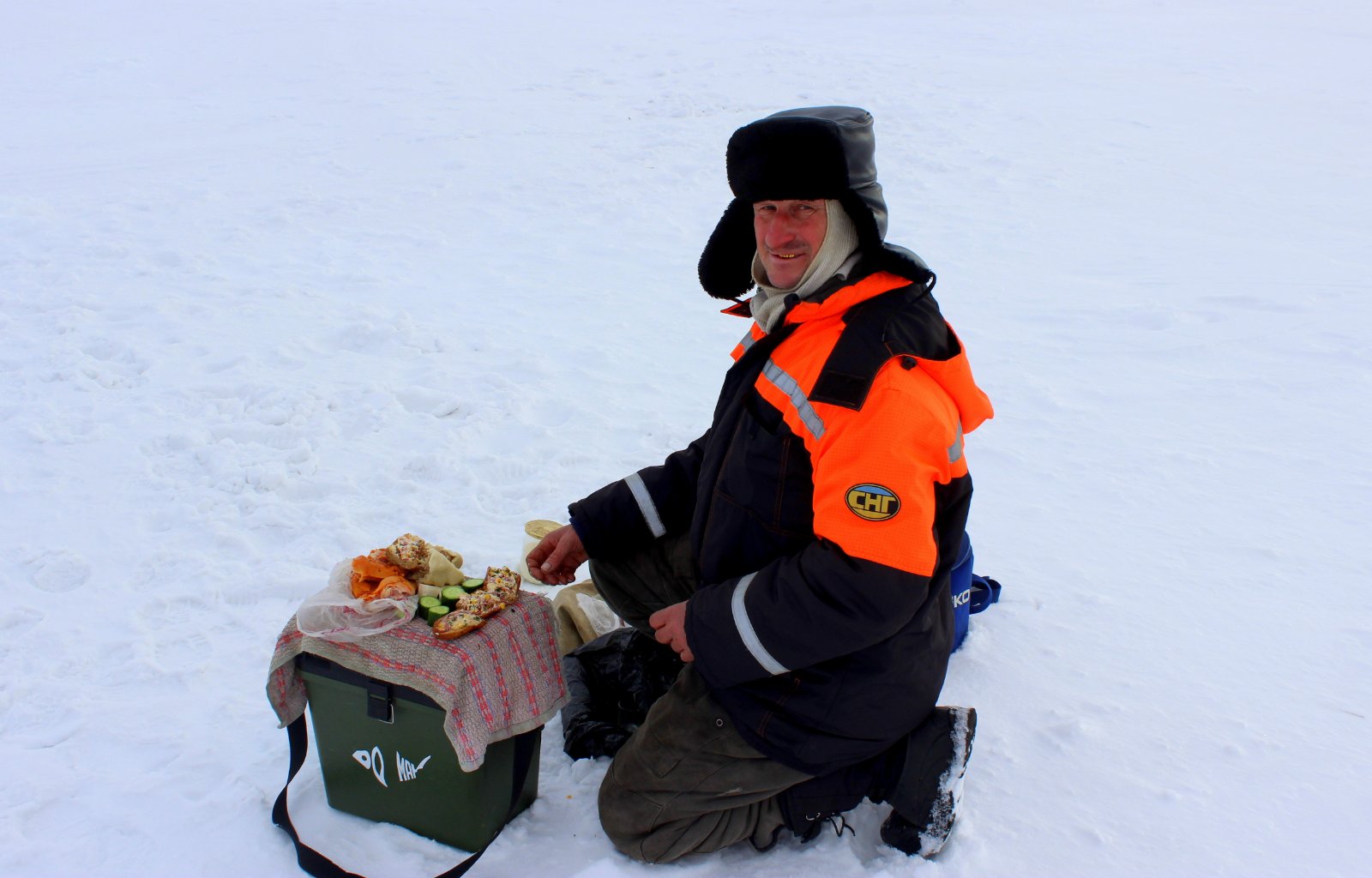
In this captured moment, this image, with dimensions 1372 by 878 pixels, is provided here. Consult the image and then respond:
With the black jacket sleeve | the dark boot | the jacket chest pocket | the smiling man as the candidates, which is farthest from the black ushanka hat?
the dark boot

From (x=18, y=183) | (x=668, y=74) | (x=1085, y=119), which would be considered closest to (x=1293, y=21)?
(x=1085, y=119)

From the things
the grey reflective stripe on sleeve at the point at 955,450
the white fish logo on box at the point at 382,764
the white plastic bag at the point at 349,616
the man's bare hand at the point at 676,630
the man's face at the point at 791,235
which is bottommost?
the white fish logo on box at the point at 382,764

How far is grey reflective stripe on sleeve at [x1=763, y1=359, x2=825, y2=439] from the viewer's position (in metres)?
2.02

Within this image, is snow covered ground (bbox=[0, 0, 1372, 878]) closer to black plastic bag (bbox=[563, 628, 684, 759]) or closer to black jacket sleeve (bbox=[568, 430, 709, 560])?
black plastic bag (bbox=[563, 628, 684, 759])

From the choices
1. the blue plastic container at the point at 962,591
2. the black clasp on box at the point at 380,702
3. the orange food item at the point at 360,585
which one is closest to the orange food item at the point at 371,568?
the orange food item at the point at 360,585

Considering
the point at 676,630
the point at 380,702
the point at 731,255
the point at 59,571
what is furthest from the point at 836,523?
the point at 59,571

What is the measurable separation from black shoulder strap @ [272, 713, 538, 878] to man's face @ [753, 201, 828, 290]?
1182 millimetres

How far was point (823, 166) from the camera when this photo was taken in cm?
207

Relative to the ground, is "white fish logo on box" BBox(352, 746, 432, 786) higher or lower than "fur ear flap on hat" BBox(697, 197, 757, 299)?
lower

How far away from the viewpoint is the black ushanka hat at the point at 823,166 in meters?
2.06

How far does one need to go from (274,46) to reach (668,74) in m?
4.94

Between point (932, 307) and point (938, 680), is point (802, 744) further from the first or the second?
point (932, 307)

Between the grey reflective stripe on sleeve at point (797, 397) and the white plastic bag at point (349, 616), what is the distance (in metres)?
0.92

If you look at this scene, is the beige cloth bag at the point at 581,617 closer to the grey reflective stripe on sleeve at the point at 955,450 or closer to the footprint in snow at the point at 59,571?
the grey reflective stripe on sleeve at the point at 955,450
